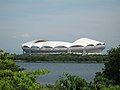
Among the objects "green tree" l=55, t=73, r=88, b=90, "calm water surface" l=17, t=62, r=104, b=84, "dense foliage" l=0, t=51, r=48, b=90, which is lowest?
"calm water surface" l=17, t=62, r=104, b=84

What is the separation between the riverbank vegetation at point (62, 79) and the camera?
6.16 meters

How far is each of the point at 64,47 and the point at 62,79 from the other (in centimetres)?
7917

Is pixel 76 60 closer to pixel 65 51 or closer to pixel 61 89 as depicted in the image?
pixel 65 51

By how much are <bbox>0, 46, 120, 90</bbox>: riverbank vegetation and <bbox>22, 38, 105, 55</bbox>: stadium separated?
75218 mm

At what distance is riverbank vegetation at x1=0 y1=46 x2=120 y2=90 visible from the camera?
6164mm

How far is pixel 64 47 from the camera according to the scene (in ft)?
301

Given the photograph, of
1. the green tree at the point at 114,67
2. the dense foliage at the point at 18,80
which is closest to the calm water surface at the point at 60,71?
the green tree at the point at 114,67

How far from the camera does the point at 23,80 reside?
240 inches

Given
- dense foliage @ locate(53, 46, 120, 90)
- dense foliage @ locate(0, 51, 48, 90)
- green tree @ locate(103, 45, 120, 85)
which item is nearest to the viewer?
dense foliage @ locate(0, 51, 48, 90)

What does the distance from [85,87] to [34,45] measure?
8234cm

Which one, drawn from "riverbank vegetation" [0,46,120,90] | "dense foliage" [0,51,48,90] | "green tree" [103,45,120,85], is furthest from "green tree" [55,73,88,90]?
"dense foliage" [0,51,48,90]

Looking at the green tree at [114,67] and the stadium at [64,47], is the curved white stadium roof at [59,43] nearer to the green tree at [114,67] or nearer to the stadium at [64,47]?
the stadium at [64,47]

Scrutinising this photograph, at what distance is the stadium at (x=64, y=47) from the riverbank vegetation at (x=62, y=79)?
247 feet

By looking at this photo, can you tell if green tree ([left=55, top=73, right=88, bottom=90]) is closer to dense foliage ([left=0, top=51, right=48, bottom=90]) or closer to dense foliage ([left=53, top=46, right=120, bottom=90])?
dense foliage ([left=53, top=46, right=120, bottom=90])
